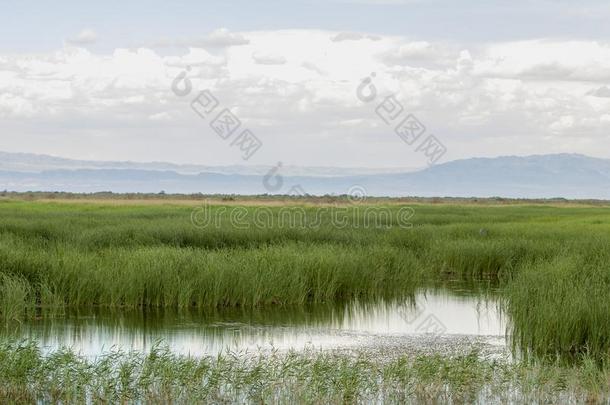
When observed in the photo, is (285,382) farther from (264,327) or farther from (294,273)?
(294,273)

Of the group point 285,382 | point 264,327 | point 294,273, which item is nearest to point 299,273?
point 294,273

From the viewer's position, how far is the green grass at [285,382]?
10.4 meters

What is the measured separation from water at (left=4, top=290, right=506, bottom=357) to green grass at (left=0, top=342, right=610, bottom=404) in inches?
88.6

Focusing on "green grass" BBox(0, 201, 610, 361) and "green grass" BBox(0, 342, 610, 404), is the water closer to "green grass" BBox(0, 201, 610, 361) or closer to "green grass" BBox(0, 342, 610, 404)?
"green grass" BBox(0, 201, 610, 361)

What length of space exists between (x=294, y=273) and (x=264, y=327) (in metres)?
3.04

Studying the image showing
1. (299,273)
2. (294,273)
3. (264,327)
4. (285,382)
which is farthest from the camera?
(299,273)

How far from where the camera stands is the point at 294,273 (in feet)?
62.5

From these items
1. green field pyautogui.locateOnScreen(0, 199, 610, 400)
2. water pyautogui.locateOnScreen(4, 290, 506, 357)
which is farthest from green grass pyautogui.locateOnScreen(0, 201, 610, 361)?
water pyautogui.locateOnScreen(4, 290, 506, 357)

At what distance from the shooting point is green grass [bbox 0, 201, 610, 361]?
45.8ft

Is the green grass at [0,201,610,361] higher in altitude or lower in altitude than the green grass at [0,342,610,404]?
higher

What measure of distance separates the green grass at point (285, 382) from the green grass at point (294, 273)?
2018 mm

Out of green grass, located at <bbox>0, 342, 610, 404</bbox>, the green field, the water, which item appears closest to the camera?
green grass, located at <bbox>0, 342, 610, 404</bbox>

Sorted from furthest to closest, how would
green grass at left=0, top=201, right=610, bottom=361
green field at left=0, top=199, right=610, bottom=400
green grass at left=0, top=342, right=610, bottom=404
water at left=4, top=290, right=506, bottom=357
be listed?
water at left=4, top=290, right=506, bottom=357, green grass at left=0, top=201, right=610, bottom=361, green field at left=0, top=199, right=610, bottom=400, green grass at left=0, top=342, right=610, bottom=404

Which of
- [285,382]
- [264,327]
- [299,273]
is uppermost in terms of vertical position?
[299,273]
